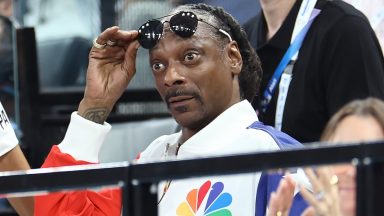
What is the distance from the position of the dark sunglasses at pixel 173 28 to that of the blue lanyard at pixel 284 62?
65cm

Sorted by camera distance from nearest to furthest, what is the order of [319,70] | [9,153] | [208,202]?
1. [208,202]
2. [9,153]
3. [319,70]

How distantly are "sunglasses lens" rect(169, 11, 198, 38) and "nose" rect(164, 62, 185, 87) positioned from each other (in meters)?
0.11

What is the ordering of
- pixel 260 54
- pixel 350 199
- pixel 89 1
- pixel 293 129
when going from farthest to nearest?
1. pixel 89 1
2. pixel 260 54
3. pixel 293 129
4. pixel 350 199

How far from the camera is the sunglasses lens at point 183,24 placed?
10.2ft

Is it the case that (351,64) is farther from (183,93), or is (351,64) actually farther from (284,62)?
(183,93)

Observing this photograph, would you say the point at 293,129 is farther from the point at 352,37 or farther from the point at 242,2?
the point at 242,2

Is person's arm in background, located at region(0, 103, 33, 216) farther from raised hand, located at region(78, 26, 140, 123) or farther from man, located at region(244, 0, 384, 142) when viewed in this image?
man, located at region(244, 0, 384, 142)

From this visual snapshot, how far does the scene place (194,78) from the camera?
3.10 meters

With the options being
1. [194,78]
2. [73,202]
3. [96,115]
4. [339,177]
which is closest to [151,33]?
[194,78]

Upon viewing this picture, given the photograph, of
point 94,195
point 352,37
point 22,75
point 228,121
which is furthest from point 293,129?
point 22,75

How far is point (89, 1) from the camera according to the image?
6320 mm

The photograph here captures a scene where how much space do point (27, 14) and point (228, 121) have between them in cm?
357

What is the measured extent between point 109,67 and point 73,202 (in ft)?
1.80

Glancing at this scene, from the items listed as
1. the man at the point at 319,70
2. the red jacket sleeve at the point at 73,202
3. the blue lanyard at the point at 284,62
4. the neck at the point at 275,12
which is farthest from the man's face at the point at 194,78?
the neck at the point at 275,12
